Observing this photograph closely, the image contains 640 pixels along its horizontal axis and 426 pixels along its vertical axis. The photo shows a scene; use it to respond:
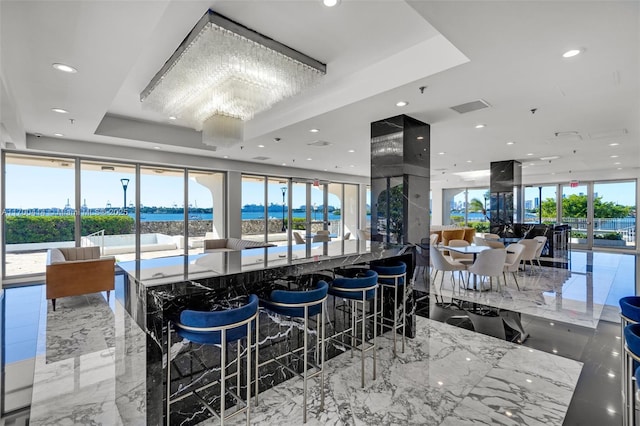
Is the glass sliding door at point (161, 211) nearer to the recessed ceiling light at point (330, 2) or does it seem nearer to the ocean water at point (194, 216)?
the ocean water at point (194, 216)

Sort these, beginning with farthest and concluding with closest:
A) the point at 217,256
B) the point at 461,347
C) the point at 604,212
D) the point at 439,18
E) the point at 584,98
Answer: the point at 604,212 → the point at 584,98 → the point at 461,347 → the point at 217,256 → the point at 439,18

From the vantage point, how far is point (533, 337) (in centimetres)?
363

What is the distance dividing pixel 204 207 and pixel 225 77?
5.77 metres

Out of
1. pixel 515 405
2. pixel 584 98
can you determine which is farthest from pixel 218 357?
pixel 584 98

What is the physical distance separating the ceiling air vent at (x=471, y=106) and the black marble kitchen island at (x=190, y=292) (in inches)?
92.2

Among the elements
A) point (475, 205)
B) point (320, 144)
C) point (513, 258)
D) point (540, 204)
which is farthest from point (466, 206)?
point (320, 144)

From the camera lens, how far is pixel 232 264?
2484 mm

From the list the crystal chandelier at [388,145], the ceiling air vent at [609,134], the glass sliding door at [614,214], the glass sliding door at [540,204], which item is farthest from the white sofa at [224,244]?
the glass sliding door at [614,214]

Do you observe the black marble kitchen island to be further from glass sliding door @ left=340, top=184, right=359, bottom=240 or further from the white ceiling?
glass sliding door @ left=340, top=184, right=359, bottom=240

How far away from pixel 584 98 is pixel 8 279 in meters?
10.1

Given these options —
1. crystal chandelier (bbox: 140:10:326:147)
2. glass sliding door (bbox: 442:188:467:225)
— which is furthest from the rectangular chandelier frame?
glass sliding door (bbox: 442:188:467:225)

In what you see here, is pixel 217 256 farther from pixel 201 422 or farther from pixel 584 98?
pixel 584 98

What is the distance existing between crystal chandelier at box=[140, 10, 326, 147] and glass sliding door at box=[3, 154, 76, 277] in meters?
3.96

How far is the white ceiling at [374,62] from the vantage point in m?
2.17
